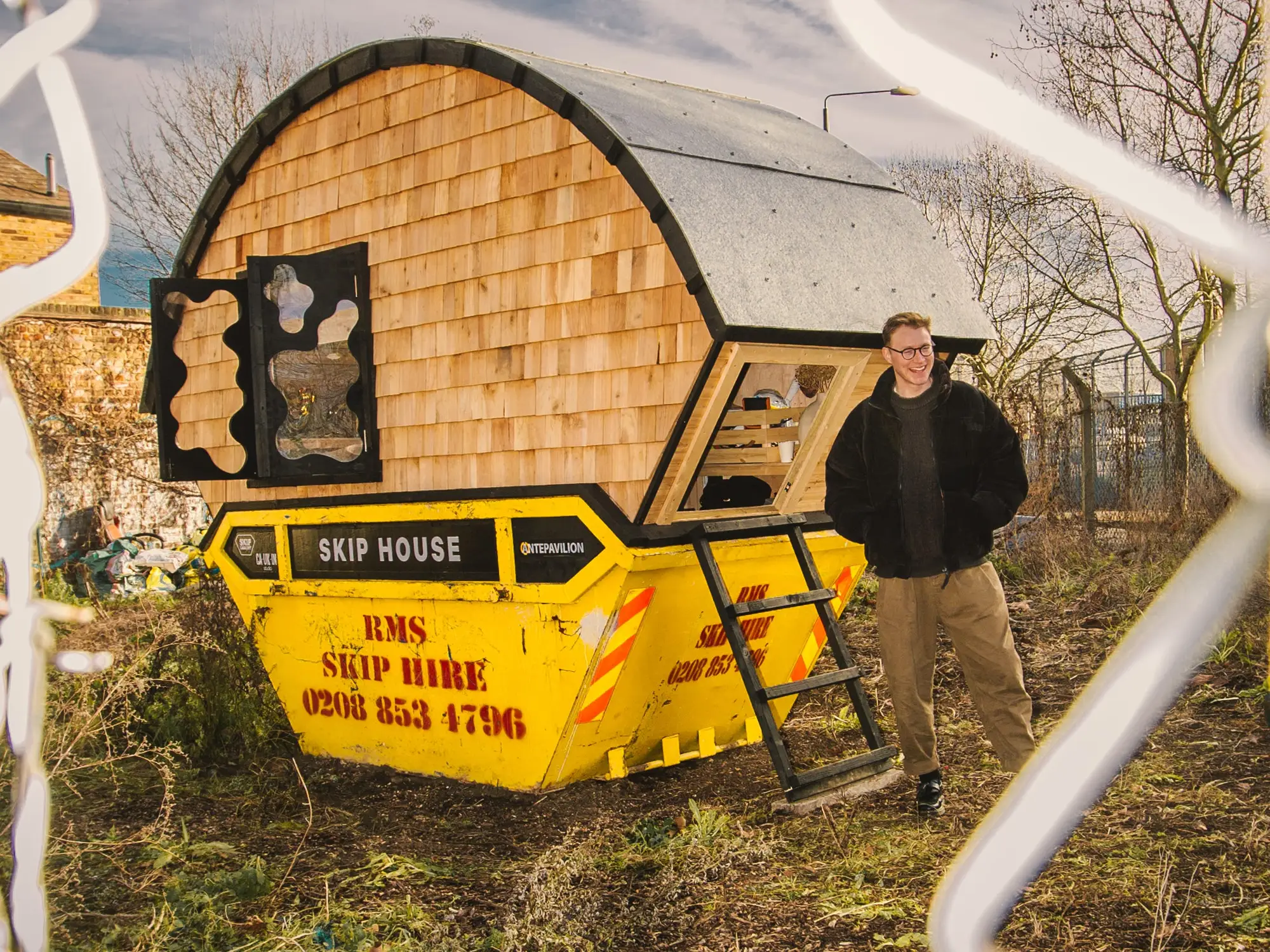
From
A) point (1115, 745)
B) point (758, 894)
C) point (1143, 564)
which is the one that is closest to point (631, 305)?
point (758, 894)

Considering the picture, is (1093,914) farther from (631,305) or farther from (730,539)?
(631,305)

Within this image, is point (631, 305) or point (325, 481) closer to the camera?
point (631, 305)

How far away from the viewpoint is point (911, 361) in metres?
4.86

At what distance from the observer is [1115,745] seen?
6.20m

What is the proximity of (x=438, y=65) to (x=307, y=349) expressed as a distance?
5.15 feet

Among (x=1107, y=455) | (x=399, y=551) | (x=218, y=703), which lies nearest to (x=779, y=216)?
(x=399, y=551)

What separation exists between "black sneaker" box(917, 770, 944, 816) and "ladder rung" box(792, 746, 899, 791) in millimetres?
219

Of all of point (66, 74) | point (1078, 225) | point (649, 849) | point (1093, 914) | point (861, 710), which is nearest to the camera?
point (66, 74)

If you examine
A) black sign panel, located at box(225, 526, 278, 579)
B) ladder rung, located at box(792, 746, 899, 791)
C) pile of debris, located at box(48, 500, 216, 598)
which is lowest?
pile of debris, located at box(48, 500, 216, 598)

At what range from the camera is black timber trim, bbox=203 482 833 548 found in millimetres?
5254

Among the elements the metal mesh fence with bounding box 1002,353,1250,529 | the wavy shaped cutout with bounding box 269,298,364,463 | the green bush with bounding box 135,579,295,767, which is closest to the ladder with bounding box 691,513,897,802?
the wavy shaped cutout with bounding box 269,298,364,463

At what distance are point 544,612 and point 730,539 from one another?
35.5 inches

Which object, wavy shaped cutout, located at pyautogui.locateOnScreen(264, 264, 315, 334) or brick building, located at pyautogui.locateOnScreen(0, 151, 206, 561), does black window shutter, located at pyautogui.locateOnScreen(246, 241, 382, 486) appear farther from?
brick building, located at pyautogui.locateOnScreen(0, 151, 206, 561)

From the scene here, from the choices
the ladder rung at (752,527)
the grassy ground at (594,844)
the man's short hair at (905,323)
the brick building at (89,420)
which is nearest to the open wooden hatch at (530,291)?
the ladder rung at (752,527)
